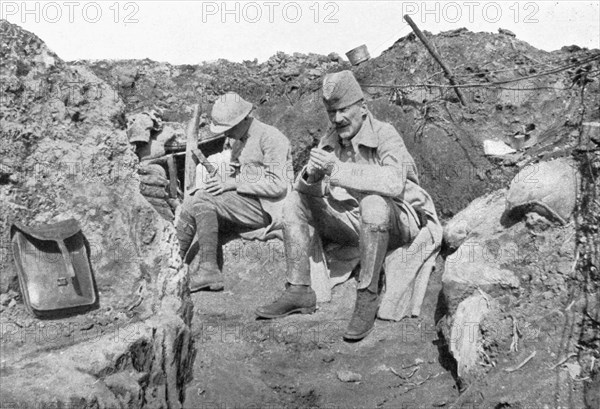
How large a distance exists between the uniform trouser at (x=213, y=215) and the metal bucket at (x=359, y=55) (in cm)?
398

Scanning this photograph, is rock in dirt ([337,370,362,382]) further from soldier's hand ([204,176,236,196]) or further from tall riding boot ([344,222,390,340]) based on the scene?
soldier's hand ([204,176,236,196])

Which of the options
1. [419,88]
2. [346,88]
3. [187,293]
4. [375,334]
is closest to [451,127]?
[419,88]

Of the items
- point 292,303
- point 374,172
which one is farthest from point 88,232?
point 374,172

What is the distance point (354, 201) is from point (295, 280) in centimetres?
82

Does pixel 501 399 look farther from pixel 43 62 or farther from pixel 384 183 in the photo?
pixel 43 62

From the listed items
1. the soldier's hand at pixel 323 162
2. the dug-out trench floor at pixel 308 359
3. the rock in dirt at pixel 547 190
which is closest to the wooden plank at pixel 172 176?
the dug-out trench floor at pixel 308 359

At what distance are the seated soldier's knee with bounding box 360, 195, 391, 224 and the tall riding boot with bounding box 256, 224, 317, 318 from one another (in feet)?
2.11

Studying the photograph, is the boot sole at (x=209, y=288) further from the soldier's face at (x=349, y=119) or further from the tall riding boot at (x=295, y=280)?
the soldier's face at (x=349, y=119)

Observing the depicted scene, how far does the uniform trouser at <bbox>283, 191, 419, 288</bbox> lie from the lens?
8.46 m

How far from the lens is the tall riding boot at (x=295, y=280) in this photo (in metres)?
8.35

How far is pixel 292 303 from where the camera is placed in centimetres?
838

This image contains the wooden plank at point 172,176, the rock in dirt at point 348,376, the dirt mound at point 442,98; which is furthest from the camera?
the wooden plank at point 172,176

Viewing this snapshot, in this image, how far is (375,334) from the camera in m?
8.05

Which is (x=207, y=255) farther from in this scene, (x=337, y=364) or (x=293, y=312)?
(x=337, y=364)
